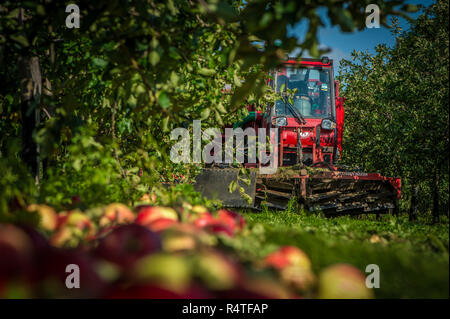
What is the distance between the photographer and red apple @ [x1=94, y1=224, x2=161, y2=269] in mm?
1090

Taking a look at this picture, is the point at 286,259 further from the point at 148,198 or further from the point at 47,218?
the point at 148,198

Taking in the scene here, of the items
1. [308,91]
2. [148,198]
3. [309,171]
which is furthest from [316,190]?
[148,198]

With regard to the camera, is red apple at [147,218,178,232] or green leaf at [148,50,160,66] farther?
green leaf at [148,50,160,66]

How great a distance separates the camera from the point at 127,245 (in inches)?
Answer: 45.6

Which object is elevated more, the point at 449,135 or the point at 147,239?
the point at 449,135

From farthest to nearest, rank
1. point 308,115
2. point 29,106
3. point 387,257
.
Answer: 1. point 308,115
2. point 29,106
3. point 387,257

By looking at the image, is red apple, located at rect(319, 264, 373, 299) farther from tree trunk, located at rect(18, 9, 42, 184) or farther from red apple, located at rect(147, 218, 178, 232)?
tree trunk, located at rect(18, 9, 42, 184)

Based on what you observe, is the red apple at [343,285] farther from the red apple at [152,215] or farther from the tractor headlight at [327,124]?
the tractor headlight at [327,124]

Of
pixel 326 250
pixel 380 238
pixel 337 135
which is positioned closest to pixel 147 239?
pixel 326 250

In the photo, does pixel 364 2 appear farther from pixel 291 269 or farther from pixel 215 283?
pixel 215 283

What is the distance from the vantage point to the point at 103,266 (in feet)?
3.37

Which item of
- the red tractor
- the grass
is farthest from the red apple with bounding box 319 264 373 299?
the red tractor

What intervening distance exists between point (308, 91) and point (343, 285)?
7.42 meters

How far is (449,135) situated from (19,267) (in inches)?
124
